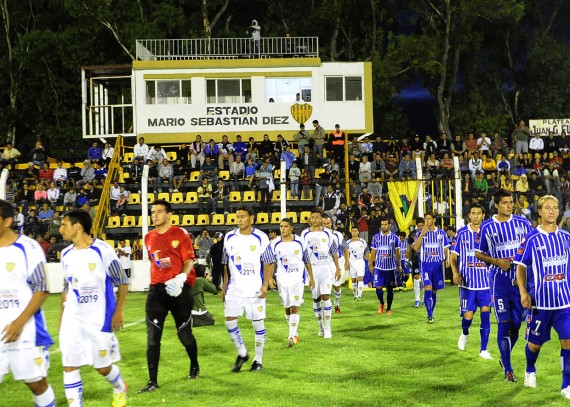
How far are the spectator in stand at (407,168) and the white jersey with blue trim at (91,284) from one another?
24.8 m

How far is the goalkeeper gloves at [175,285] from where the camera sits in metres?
11.3

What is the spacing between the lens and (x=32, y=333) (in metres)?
8.02

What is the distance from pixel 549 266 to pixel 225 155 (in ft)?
88.1

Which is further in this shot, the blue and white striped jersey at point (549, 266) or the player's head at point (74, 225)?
the blue and white striped jersey at point (549, 266)

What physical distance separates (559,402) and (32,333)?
5.47 m

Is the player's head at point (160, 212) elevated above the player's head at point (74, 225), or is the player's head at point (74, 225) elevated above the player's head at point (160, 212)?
the player's head at point (160, 212)

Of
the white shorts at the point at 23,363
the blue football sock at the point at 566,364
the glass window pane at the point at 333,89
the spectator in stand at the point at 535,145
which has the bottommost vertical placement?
the blue football sock at the point at 566,364

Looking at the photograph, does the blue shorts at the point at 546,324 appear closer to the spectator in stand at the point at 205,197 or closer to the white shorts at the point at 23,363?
the white shorts at the point at 23,363

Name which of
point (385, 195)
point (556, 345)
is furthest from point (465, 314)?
point (385, 195)

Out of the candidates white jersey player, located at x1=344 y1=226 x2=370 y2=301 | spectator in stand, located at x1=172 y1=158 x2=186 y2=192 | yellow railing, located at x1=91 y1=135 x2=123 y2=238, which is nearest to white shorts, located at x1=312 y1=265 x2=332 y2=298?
white jersey player, located at x1=344 y1=226 x2=370 y2=301

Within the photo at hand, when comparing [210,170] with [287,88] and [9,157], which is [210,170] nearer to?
[9,157]

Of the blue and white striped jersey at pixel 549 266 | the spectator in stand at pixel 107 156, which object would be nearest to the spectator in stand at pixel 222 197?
the spectator in stand at pixel 107 156

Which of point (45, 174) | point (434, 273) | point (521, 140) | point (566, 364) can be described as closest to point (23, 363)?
point (566, 364)

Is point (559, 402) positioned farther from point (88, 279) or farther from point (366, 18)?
point (366, 18)
